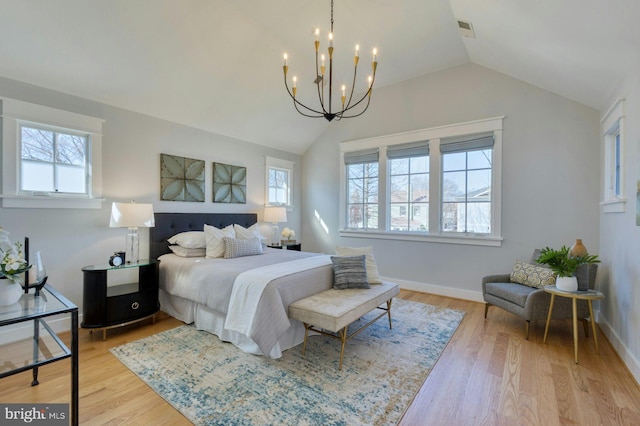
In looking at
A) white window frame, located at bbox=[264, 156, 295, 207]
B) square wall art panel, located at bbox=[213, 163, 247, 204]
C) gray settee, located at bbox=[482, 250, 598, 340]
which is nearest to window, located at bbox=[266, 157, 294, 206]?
white window frame, located at bbox=[264, 156, 295, 207]

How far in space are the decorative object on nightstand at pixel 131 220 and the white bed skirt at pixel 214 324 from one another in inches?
24.4

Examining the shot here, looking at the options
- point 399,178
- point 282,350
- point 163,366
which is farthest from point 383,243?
point 163,366

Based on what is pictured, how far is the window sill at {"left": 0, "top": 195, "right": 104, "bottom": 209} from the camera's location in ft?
8.64

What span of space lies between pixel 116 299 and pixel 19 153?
1634mm

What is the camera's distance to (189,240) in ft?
11.5

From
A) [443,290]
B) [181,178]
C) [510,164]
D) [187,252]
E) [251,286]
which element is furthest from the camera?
[443,290]

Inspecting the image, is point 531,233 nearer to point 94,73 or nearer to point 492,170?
point 492,170

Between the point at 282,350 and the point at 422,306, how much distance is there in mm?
2077

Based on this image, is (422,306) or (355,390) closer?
(355,390)

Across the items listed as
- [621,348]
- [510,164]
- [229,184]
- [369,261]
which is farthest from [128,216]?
[621,348]

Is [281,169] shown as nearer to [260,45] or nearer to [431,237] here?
[260,45]

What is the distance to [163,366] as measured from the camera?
2307 mm

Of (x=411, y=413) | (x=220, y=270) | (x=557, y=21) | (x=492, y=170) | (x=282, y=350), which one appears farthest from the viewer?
(x=492, y=170)

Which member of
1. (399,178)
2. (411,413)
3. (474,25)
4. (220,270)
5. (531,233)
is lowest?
(411,413)
